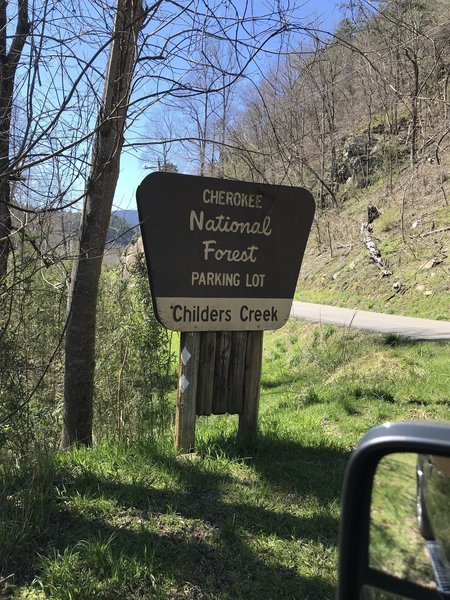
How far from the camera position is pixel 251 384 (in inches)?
187

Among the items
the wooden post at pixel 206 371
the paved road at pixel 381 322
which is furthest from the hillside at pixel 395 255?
the wooden post at pixel 206 371

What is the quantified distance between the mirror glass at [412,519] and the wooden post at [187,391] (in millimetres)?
3228

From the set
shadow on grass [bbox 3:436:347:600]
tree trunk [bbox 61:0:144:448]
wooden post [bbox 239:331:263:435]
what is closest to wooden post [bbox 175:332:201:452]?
shadow on grass [bbox 3:436:347:600]

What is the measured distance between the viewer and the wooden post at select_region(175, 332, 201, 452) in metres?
4.36

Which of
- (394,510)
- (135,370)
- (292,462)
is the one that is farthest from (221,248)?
(394,510)

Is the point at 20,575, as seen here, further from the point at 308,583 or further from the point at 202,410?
the point at 202,410

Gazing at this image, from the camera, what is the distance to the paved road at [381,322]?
1044 centimetres

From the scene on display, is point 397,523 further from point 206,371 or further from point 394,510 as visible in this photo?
point 206,371

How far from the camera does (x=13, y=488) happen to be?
139 inches

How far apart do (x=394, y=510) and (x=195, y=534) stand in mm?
2193

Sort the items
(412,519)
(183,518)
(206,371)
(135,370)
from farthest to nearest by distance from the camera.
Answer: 1. (135,370)
2. (206,371)
3. (183,518)
4. (412,519)

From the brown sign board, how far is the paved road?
6002 mm

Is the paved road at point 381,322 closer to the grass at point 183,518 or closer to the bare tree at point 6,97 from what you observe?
the grass at point 183,518

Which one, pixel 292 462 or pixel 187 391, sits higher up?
pixel 187 391
